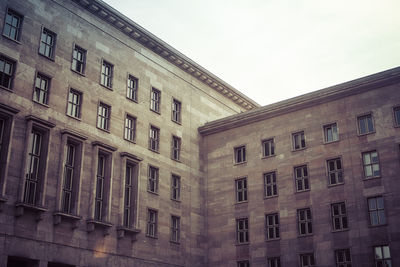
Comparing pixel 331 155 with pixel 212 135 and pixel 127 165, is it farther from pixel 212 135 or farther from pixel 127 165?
pixel 127 165

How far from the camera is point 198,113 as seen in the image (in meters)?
45.7

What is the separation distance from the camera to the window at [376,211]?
33531 mm

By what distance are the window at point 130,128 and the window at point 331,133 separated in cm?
1464

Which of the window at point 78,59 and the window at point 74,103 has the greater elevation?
the window at point 78,59

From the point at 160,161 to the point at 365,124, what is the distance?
15861mm

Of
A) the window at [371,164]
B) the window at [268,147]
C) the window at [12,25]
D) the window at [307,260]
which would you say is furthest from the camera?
the window at [268,147]

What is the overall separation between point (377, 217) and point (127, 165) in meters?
18.0

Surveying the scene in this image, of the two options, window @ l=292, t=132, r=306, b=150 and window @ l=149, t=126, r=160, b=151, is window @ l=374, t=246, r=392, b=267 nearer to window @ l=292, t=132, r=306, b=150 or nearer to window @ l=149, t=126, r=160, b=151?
window @ l=292, t=132, r=306, b=150

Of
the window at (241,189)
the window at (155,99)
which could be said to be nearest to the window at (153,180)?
the window at (155,99)

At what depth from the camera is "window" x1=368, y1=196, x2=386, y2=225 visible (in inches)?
1320

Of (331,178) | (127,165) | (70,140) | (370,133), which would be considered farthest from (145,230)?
(370,133)

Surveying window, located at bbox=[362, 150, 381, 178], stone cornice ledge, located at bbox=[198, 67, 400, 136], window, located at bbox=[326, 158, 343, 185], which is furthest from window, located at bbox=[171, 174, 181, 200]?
window, located at bbox=[362, 150, 381, 178]

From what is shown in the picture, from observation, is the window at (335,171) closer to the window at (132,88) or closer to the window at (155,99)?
the window at (155,99)

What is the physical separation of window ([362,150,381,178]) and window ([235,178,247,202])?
1000 cm
